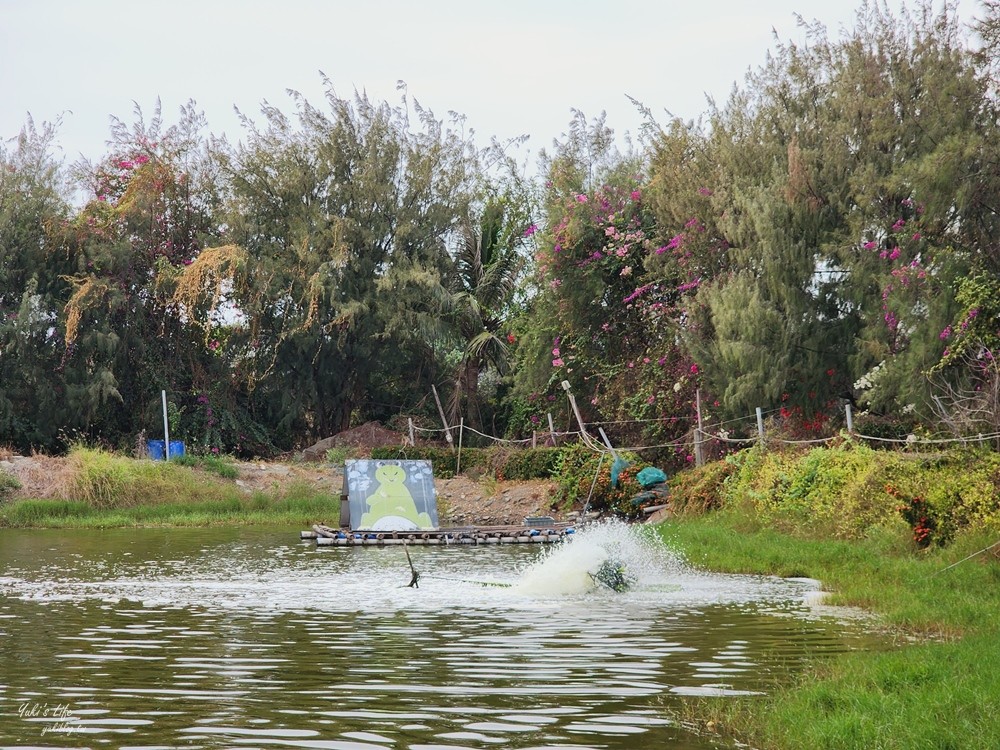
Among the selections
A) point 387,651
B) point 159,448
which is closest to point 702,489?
point 387,651

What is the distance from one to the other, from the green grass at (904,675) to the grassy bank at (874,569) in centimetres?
1

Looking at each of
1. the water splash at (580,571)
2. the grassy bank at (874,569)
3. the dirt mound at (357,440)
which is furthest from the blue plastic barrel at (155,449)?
the water splash at (580,571)

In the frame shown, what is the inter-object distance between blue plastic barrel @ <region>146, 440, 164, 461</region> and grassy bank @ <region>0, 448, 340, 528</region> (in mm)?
3216

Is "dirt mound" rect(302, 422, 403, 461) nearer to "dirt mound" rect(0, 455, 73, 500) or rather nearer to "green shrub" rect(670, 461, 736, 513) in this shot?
"dirt mound" rect(0, 455, 73, 500)

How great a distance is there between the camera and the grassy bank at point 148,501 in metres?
27.2

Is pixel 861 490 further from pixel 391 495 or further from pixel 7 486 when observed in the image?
pixel 7 486

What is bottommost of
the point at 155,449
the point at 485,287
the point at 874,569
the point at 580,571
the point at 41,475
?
the point at 874,569

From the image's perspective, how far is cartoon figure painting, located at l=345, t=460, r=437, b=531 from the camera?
80.2ft

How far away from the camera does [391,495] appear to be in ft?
83.0

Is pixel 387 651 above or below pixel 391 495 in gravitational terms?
below

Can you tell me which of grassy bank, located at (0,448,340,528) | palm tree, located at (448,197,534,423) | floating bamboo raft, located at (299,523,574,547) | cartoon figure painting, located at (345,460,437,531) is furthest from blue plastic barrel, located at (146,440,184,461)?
floating bamboo raft, located at (299,523,574,547)

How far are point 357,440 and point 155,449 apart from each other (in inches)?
207

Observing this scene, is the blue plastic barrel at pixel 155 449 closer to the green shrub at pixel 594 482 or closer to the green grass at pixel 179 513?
the green grass at pixel 179 513

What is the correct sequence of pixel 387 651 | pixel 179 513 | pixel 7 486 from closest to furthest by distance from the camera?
pixel 387 651 < pixel 179 513 < pixel 7 486
